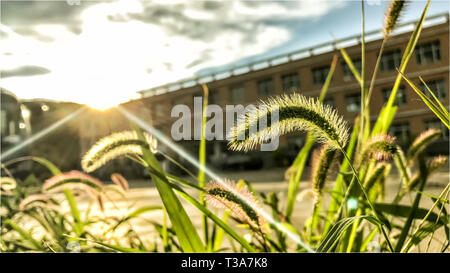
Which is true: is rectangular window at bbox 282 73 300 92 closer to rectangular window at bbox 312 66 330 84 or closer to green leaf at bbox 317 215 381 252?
rectangular window at bbox 312 66 330 84

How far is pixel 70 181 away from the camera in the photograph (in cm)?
80

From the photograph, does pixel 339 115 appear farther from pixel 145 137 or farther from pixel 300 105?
pixel 145 137

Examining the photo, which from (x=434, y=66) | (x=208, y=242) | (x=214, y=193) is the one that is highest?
(x=434, y=66)

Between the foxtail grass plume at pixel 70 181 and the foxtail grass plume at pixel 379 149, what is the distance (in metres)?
0.63

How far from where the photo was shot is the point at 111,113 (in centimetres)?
88

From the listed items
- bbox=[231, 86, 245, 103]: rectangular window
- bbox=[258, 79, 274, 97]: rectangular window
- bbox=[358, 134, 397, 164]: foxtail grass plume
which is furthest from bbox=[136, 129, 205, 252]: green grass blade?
bbox=[231, 86, 245, 103]: rectangular window

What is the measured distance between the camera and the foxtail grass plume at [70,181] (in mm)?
774

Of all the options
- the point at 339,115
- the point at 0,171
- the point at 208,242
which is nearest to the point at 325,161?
the point at 339,115

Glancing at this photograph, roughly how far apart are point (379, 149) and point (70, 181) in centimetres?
70

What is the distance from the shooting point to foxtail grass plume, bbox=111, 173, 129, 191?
973 millimetres

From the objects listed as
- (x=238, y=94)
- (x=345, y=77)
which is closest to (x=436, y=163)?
(x=345, y=77)

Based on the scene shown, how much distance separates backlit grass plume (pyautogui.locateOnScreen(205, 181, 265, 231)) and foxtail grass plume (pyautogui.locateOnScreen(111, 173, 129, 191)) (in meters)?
0.56

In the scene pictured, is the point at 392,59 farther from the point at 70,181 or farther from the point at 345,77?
the point at 345,77
